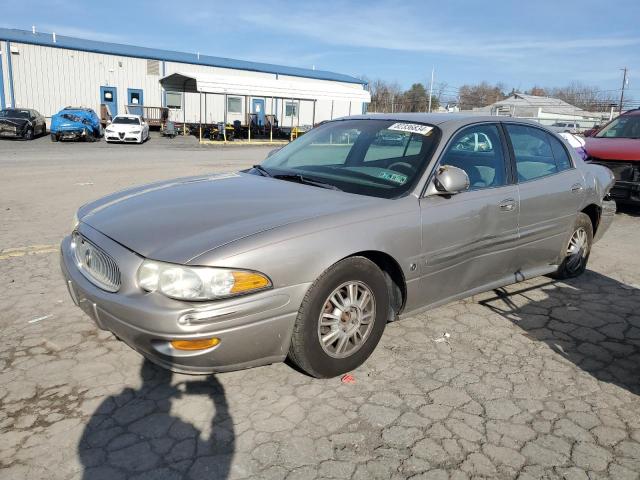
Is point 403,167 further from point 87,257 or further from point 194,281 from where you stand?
point 87,257

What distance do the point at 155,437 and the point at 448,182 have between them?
229cm

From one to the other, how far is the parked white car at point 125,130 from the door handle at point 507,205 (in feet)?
76.6

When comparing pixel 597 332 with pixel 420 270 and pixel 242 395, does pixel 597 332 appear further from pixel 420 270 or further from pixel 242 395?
pixel 242 395

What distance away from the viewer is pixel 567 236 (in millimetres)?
4750

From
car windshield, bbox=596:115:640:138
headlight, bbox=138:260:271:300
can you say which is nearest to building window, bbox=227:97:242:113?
car windshield, bbox=596:115:640:138

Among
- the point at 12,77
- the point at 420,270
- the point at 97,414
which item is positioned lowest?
the point at 97,414

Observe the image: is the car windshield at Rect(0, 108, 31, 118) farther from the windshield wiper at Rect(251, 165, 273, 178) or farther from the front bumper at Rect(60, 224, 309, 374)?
the front bumper at Rect(60, 224, 309, 374)

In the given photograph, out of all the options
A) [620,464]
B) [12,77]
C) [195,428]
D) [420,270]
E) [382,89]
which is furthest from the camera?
[382,89]

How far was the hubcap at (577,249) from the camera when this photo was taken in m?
4.98

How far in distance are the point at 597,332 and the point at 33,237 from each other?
6.05m

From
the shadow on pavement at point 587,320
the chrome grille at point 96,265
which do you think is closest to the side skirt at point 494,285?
the shadow on pavement at point 587,320

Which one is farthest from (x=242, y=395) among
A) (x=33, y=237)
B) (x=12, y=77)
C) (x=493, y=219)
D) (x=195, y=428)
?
(x=12, y=77)

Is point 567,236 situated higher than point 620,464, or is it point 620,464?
point 567,236

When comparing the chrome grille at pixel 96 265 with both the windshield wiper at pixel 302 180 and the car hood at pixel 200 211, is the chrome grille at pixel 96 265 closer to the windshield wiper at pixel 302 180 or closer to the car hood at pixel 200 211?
the car hood at pixel 200 211
